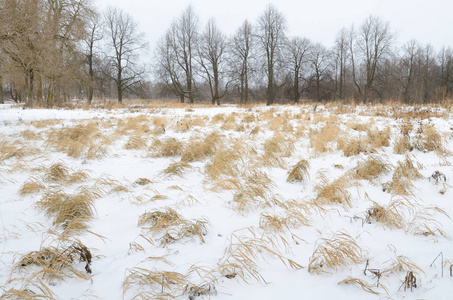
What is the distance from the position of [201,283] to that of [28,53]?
12.0 m

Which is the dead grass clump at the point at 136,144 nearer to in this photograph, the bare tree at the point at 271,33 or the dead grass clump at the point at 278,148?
the dead grass clump at the point at 278,148

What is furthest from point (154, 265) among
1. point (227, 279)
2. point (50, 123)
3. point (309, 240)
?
point (50, 123)

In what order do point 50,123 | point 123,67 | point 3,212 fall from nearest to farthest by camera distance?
point 3,212, point 50,123, point 123,67

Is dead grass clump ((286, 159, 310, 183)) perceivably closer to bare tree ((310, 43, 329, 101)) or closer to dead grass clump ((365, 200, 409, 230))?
dead grass clump ((365, 200, 409, 230))

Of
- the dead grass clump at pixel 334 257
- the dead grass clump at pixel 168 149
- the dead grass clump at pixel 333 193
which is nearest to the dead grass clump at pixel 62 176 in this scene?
the dead grass clump at pixel 168 149

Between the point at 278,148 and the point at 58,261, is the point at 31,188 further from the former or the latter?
the point at 278,148

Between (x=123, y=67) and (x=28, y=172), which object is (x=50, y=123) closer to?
(x=28, y=172)

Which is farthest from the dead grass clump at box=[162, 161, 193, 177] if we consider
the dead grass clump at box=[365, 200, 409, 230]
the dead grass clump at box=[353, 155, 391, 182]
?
the dead grass clump at box=[353, 155, 391, 182]

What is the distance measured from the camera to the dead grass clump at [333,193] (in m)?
2.31

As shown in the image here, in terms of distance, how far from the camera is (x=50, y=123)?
24.5 feet

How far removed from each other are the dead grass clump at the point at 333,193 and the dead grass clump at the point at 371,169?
0.42 meters

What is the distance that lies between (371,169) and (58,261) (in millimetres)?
3576

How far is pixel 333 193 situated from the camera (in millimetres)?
2385

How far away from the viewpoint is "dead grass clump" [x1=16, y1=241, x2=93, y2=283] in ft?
4.38
